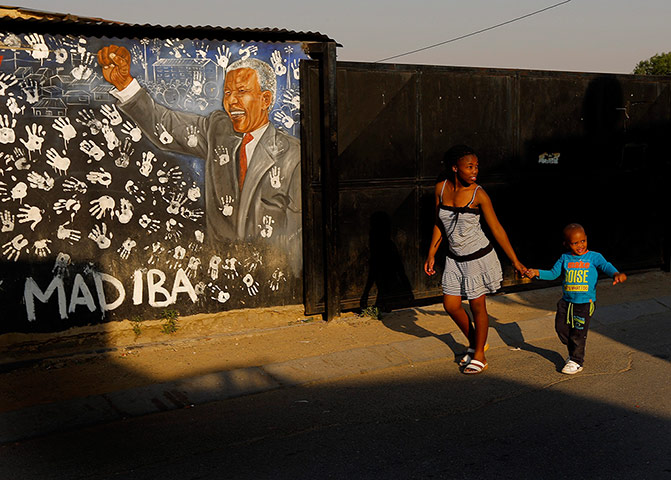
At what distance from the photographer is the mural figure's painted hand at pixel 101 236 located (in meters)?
6.47

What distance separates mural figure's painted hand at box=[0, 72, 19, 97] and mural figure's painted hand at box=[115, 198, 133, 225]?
1.26 m

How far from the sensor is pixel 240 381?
5.95 m

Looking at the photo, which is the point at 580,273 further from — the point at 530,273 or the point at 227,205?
the point at 227,205

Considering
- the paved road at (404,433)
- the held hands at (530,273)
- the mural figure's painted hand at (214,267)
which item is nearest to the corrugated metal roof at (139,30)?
the mural figure's painted hand at (214,267)

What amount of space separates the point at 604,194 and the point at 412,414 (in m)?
5.36

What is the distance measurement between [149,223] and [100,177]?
22.7 inches

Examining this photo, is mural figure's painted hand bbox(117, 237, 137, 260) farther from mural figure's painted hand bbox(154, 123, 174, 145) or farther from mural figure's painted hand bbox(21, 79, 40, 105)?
mural figure's painted hand bbox(21, 79, 40, 105)

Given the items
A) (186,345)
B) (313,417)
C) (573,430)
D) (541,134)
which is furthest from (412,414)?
(541,134)

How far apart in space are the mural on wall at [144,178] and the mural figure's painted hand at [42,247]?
17mm

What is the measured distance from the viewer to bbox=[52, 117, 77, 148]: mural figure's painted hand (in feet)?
20.5

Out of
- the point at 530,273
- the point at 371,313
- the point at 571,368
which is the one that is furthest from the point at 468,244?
the point at 371,313

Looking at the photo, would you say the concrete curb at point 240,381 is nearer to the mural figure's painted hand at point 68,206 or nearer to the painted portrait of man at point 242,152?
the painted portrait of man at point 242,152

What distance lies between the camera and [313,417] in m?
5.23

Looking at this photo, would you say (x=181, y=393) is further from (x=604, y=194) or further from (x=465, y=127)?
(x=604, y=194)
